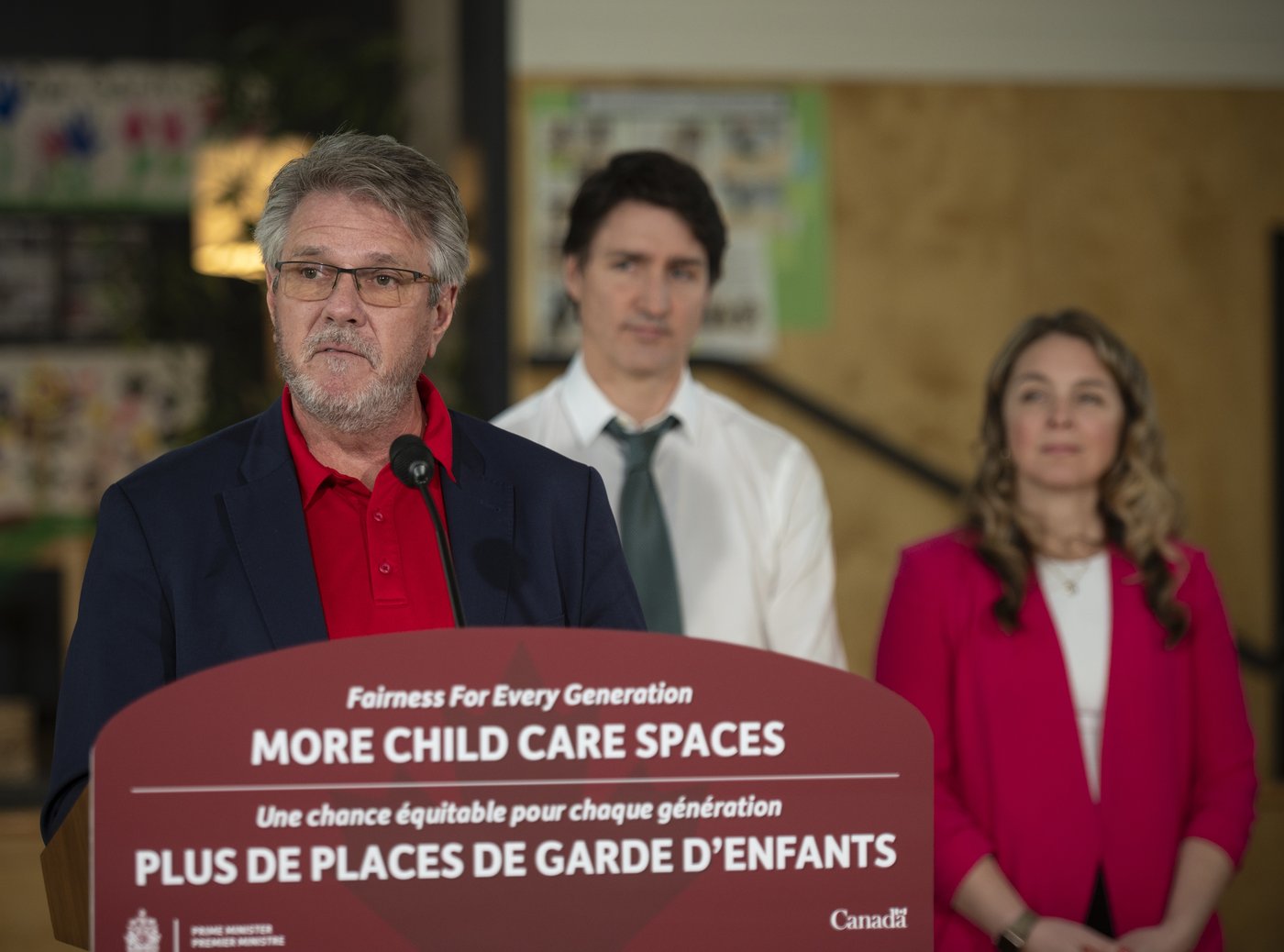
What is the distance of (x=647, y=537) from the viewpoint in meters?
2.32

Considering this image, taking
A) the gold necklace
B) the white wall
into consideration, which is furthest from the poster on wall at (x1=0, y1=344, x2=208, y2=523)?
Answer: the gold necklace

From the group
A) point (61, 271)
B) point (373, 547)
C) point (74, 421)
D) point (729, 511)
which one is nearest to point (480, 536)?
point (373, 547)

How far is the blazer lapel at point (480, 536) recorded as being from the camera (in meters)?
1.54

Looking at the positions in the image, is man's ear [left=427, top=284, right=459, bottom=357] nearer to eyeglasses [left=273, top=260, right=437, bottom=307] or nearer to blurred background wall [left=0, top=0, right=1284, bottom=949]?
eyeglasses [left=273, top=260, right=437, bottom=307]

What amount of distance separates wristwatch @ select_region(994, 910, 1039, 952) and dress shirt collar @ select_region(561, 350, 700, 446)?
89 cm

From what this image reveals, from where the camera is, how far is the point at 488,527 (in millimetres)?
1595

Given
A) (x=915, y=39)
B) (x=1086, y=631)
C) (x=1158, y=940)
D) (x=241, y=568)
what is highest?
(x=915, y=39)

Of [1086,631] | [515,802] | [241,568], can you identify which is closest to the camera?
[515,802]

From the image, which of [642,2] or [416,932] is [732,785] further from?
[642,2]

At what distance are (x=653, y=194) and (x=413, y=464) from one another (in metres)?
1.07

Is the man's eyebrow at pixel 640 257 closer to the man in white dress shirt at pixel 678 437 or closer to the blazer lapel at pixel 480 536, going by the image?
the man in white dress shirt at pixel 678 437

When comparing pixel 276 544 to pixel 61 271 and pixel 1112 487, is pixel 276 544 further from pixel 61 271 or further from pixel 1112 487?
pixel 61 271

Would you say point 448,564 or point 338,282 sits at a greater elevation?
point 338,282

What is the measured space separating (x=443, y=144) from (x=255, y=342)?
87cm
